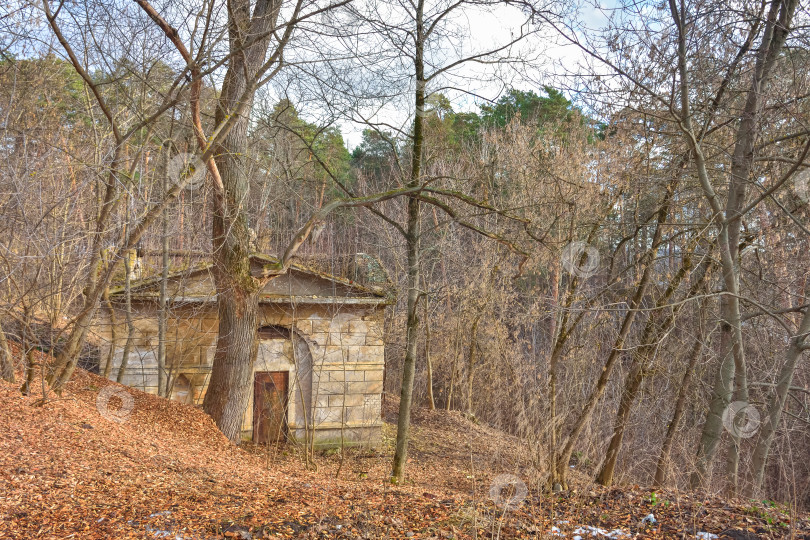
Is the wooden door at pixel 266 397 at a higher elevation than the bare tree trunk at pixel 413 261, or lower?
lower

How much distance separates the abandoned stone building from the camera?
1148 cm

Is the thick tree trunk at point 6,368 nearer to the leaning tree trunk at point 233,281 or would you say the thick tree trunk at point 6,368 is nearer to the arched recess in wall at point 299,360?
the leaning tree trunk at point 233,281

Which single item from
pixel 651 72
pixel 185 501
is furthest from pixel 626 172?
pixel 185 501

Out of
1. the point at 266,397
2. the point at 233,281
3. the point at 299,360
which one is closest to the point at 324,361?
the point at 299,360

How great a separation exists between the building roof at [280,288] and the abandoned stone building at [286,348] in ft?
0.07

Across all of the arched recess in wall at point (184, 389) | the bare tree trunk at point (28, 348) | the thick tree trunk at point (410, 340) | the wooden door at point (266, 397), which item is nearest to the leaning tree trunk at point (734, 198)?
the thick tree trunk at point (410, 340)

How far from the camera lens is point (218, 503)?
15.0 ft

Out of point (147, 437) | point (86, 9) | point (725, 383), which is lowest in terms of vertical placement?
point (147, 437)

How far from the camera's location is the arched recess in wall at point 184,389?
11836 millimetres

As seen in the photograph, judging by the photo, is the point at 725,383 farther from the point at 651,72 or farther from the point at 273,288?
the point at 273,288

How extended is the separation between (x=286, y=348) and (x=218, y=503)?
8.25m

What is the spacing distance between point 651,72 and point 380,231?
1151 cm

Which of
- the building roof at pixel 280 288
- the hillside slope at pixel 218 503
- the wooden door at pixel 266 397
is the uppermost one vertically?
the building roof at pixel 280 288

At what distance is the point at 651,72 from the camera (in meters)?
6.93
